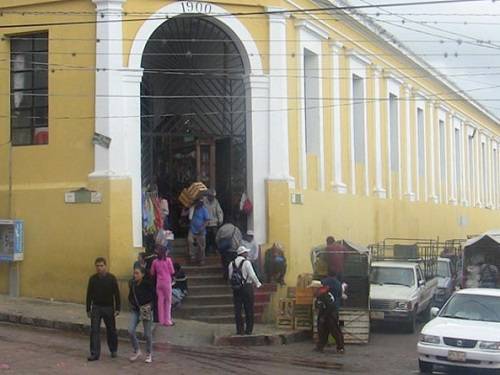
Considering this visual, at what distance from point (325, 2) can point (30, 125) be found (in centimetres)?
948

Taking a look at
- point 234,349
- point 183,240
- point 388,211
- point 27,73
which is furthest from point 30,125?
point 388,211

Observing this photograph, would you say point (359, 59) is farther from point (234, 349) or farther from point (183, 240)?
point (234, 349)

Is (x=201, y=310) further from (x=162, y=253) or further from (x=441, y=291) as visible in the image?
(x=441, y=291)

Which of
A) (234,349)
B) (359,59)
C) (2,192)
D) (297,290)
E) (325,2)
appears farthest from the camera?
(359,59)

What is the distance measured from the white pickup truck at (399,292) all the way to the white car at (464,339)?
504 cm

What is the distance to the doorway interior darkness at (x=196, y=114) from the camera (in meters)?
21.6

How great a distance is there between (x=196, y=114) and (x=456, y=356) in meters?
11.8

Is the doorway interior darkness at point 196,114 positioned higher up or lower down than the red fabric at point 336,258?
higher up

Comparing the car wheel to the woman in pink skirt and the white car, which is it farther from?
the woman in pink skirt

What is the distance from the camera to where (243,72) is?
2128 cm

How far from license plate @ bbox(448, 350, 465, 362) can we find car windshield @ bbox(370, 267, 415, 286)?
804 cm

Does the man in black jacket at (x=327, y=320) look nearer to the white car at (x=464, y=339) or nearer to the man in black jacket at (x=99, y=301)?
the white car at (x=464, y=339)

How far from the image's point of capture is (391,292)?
2005 cm

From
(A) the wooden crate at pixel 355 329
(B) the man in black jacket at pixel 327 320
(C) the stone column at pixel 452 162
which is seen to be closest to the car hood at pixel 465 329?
(B) the man in black jacket at pixel 327 320
